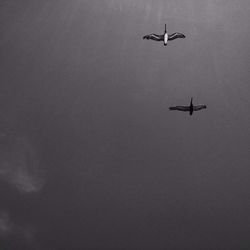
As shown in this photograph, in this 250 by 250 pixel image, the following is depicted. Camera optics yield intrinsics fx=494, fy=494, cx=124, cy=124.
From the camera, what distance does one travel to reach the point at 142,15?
4894 inches

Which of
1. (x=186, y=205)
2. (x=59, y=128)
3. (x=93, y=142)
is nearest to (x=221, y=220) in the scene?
(x=186, y=205)

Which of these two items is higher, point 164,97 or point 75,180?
point 164,97

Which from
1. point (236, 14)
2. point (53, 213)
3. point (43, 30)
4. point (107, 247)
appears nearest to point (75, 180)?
point (53, 213)

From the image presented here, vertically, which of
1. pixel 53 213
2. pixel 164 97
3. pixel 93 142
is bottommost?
pixel 53 213

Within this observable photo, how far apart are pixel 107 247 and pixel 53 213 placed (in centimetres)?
1761

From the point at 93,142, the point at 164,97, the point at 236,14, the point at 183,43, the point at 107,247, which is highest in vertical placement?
the point at 236,14

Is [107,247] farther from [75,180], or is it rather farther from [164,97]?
[164,97]

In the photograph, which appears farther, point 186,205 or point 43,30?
point 186,205

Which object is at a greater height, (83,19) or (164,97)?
(83,19)

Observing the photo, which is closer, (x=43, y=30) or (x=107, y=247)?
(x=43, y=30)

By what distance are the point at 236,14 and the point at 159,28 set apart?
2016cm

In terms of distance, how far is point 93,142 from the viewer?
130m

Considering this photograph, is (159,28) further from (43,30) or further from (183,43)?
(43,30)

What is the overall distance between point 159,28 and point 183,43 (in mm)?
7787
